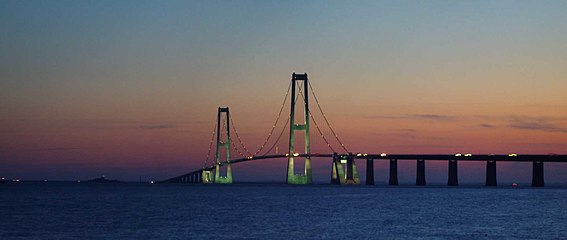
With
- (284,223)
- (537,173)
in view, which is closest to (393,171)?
(537,173)

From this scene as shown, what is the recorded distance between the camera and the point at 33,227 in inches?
2087

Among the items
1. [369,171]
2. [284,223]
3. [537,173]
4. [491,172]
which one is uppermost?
[369,171]

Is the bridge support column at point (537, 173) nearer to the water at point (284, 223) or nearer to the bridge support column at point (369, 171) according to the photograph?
the bridge support column at point (369, 171)

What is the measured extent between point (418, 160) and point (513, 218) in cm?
9458

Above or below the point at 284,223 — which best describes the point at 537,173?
above

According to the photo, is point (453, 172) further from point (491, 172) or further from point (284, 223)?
point (284, 223)

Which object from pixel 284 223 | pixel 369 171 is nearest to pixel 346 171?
pixel 369 171

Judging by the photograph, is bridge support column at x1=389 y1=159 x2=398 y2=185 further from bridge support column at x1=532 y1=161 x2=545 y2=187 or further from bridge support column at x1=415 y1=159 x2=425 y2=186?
bridge support column at x1=532 y1=161 x2=545 y2=187

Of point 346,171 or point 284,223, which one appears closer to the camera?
point 284,223

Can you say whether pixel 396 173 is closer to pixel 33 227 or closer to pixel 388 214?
pixel 388 214

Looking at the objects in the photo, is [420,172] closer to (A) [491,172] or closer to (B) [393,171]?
(B) [393,171]

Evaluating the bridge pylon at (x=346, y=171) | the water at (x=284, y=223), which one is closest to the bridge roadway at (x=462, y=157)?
the bridge pylon at (x=346, y=171)

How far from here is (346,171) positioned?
153m

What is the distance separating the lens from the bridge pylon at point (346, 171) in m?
149
